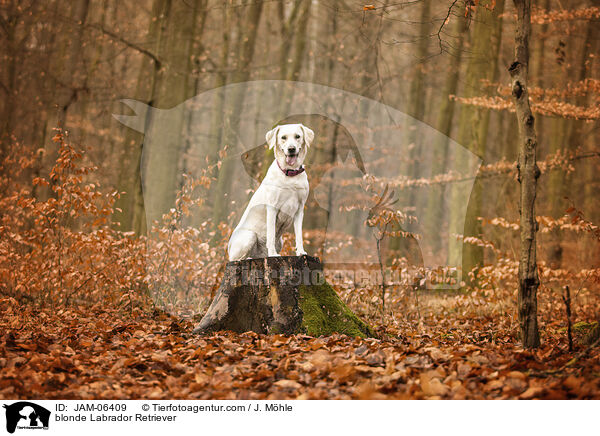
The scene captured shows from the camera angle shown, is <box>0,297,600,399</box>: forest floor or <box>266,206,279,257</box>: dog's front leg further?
<box>266,206,279,257</box>: dog's front leg

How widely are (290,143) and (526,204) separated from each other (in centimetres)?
256

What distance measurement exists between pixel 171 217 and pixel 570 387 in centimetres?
663

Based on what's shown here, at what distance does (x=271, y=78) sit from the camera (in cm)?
1593

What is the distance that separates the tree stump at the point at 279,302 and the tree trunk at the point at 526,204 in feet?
5.82

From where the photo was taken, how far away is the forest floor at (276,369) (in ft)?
11.0

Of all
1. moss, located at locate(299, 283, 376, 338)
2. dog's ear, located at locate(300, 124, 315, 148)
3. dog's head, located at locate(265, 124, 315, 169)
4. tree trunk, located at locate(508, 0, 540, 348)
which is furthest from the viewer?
dog's ear, located at locate(300, 124, 315, 148)

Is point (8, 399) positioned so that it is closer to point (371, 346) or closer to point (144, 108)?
point (371, 346)

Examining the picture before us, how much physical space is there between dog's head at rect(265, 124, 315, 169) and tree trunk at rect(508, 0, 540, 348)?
230 centimetres

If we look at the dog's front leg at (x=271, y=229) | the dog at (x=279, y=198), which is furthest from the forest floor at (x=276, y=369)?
the dog at (x=279, y=198)

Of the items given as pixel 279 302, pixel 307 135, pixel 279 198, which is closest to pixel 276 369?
pixel 279 302

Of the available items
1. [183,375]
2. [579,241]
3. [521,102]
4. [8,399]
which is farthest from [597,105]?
[8,399]

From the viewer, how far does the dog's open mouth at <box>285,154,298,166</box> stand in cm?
569
